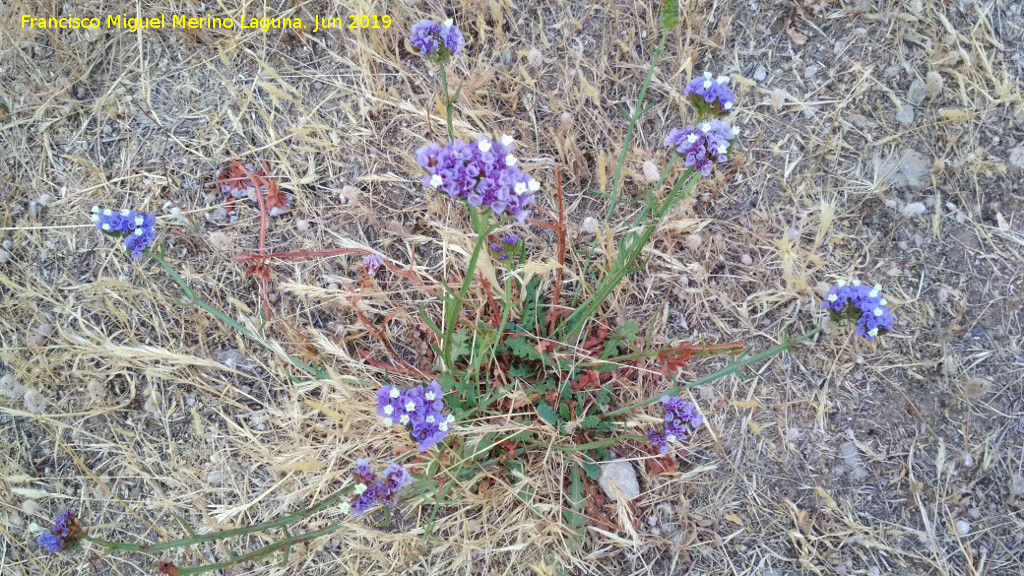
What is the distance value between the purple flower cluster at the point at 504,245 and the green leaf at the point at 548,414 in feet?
1.78

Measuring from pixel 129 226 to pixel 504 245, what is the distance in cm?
121

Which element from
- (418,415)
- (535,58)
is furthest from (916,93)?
(418,415)

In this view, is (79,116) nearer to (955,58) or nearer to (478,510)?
(478,510)

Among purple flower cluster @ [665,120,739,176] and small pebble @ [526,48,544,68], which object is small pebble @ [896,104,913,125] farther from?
small pebble @ [526,48,544,68]

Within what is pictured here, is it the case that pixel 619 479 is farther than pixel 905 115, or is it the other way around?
pixel 905 115

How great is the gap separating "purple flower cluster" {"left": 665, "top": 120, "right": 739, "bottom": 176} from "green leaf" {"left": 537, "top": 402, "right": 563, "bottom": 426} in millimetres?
957

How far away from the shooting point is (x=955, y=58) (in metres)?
2.54

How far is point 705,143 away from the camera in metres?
→ 1.87

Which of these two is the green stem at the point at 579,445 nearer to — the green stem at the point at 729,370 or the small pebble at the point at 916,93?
the green stem at the point at 729,370

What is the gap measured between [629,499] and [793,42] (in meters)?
1.98

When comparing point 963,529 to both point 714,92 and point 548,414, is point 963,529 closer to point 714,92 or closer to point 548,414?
point 548,414

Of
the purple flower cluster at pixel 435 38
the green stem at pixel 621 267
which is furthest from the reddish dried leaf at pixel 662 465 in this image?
the purple flower cluster at pixel 435 38

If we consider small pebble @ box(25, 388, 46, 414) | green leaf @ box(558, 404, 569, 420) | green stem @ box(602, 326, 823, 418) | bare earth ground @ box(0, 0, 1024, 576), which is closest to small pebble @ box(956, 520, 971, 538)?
bare earth ground @ box(0, 0, 1024, 576)

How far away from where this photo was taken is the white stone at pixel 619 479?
7.50 feet
